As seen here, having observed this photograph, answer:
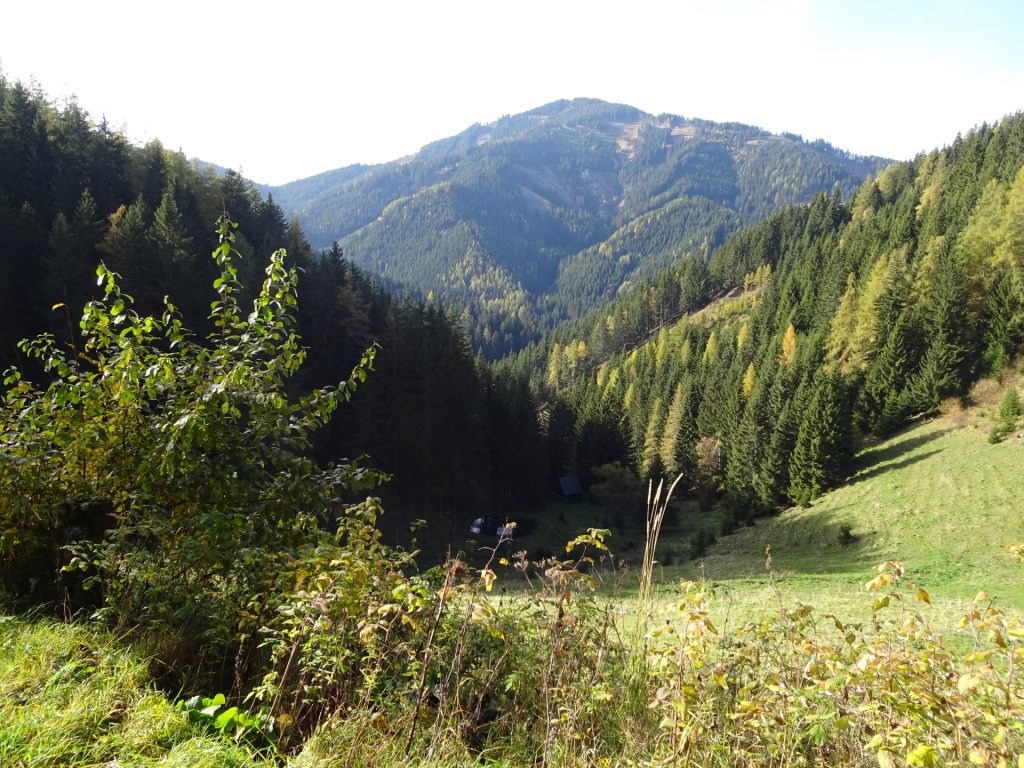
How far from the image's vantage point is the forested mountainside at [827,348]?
41.1 metres

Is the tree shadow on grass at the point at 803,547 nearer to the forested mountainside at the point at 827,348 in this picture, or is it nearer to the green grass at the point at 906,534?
the green grass at the point at 906,534

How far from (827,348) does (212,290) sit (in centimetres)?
6098

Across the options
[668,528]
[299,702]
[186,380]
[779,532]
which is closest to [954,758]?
[299,702]

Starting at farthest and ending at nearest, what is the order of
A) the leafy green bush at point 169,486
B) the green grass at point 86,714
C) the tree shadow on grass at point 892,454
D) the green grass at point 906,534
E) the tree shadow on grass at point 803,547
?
the tree shadow on grass at point 892,454 → the tree shadow on grass at point 803,547 → the green grass at point 906,534 → the leafy green bush at point 169,486 → the green grass at point 86,714

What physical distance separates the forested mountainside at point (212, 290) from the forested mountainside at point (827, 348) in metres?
19.2

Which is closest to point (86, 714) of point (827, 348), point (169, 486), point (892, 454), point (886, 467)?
point (169, 486)

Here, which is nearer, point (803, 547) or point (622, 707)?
point (622, 707)

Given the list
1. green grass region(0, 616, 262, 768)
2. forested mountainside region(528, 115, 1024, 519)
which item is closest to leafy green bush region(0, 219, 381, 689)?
green grass region(0, 616, 262, 768)

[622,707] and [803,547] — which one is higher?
[622,707]

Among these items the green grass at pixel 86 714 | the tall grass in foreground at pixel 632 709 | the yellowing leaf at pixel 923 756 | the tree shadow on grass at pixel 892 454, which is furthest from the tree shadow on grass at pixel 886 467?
the green grass at pixel 86 714

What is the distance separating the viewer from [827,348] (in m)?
57.6

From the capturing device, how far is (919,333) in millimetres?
46000

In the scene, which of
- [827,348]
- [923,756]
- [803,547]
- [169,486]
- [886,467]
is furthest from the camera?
[827,348]

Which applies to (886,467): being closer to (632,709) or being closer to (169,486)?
(632,709)
